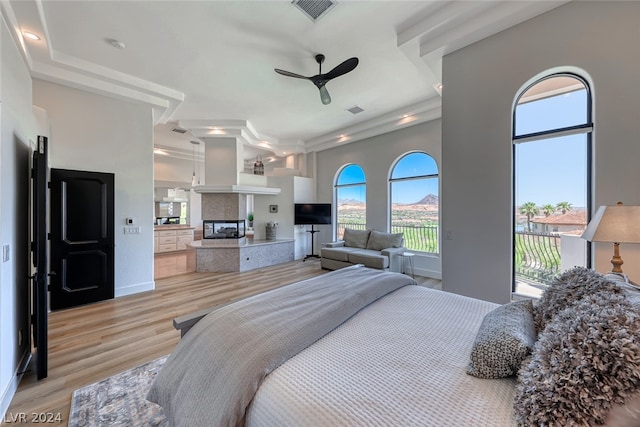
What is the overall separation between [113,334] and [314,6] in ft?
13.4

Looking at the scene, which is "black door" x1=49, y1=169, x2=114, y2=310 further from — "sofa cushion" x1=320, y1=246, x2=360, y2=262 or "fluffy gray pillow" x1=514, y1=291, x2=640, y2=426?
"fluffy gray pillow" x1=514, y1=291, x2=640, y2=426

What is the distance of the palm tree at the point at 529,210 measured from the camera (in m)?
2.72

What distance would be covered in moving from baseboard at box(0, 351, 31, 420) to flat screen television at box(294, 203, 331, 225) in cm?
526

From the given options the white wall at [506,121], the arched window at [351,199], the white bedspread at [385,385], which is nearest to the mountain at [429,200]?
the arched window at [351,199]

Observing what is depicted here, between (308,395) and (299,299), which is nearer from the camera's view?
(308,395)

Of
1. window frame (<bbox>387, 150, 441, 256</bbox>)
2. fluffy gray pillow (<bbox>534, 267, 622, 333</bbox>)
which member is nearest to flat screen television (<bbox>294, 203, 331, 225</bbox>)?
window frame (<bbox>387, 150, 441, 256</bbox>)

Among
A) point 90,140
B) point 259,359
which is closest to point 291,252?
point 90,140

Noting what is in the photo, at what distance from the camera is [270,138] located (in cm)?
698

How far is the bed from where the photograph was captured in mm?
846

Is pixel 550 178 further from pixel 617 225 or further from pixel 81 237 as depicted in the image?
pixel 81 237

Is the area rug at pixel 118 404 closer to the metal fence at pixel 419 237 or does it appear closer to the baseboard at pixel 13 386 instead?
the baseboard at pixel 13 386

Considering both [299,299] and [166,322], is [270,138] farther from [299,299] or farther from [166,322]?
[299,299]

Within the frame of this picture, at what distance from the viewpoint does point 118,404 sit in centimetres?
180

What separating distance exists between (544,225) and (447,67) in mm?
2110
